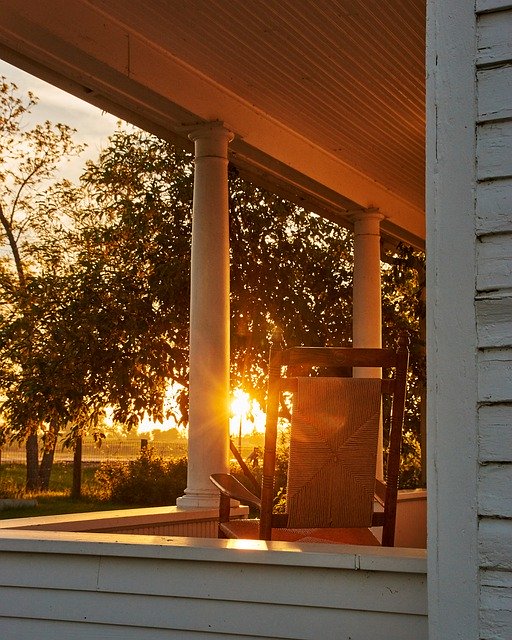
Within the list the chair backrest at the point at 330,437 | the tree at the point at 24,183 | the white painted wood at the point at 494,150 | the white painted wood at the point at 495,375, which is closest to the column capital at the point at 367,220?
the chair backrest at the point at 330,437

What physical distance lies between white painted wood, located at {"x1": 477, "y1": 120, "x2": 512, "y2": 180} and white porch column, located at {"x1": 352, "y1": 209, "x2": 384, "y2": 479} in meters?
5.51

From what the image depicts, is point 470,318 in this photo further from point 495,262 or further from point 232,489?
point 232,489

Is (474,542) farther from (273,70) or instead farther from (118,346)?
(118,346)

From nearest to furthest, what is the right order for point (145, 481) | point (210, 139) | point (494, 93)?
point (494, 93) → point (210, 139) → point (145, 481)

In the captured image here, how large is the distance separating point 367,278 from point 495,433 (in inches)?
223

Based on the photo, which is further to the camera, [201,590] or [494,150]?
[201,590]

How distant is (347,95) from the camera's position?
5.55 meters

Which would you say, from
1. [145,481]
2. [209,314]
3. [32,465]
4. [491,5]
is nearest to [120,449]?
[32,465]

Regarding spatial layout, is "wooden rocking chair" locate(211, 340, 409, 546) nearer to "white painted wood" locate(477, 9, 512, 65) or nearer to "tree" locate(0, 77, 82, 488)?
"white painted wood" locate(477, 9, 512, 65)

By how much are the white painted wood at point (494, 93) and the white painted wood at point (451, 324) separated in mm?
19

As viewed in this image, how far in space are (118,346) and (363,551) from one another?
8.68m

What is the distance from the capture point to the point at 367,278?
7570 mm

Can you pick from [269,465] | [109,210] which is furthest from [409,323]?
[269,465]

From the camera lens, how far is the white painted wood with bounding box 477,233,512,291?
1.97 metres
